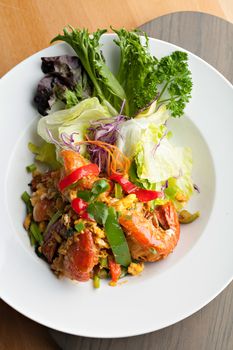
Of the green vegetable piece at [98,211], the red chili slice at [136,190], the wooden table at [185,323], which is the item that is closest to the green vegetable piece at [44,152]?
the red chili slice at [136,190]

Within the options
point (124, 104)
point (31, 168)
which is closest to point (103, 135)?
point (124, 104)

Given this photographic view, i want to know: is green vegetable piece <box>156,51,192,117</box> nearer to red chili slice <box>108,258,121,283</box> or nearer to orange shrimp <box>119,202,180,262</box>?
orange shrimp <box>119,202,180,262</box>

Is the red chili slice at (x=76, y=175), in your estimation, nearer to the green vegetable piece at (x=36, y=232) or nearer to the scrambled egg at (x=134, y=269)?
the green vegetable piece at (x=36, y=232)

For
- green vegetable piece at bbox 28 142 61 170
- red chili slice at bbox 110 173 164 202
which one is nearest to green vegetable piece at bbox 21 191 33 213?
green vegetable piece at bbox 28 142 61 170

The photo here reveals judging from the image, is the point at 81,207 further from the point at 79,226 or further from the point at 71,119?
the point at 71,119

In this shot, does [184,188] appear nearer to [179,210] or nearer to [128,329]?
[179,210]

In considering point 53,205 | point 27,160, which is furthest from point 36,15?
point 53,205

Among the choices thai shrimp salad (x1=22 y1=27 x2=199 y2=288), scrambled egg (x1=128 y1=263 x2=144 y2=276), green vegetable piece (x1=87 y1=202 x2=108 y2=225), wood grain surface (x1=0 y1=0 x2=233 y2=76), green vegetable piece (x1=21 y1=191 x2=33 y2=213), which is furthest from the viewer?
wood grain surface (x1=0 y1=0 x2=233 y2=76)
